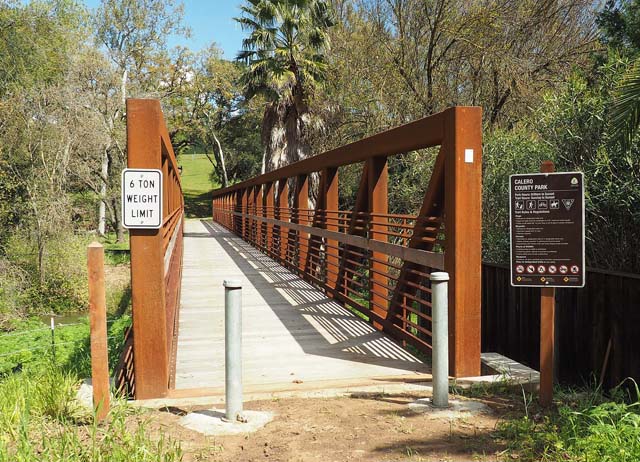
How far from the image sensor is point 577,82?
9117 millimetres

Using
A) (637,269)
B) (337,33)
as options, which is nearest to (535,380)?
(637,269)

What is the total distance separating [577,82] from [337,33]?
1118cm

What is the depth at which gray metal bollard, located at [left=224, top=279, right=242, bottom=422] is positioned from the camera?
3980mm

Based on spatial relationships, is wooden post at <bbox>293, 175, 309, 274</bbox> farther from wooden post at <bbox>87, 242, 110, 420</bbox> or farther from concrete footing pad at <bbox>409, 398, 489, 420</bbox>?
wooden post at <bbox>87, 242, 110, 420</bbox>

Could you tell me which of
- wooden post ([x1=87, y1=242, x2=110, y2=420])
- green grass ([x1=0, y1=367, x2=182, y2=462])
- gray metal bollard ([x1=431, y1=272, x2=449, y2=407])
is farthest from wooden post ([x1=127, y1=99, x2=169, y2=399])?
gray metal bollard ([x1=431, y1=272, x2=449, y2=407])

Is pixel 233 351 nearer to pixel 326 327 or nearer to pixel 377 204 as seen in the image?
pixel 326 327

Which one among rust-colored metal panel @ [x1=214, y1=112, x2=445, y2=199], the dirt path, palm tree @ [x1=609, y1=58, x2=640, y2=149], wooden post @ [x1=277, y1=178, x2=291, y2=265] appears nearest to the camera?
the dirt path

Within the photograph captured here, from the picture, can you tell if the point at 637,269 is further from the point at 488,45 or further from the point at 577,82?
the point at 488,45

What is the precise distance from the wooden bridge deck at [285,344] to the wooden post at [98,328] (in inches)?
39.9

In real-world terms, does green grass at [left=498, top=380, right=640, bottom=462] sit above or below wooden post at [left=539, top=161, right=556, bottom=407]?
below

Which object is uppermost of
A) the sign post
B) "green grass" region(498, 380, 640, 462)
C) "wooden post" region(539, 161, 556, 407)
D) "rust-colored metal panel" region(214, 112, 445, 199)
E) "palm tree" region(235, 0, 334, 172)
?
"palm tree" region(235, 0, 334, 172)

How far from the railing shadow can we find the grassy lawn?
180ft

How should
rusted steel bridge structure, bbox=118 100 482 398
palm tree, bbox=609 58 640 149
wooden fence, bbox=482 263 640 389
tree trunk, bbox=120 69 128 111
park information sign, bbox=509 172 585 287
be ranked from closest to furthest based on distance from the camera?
park information sign, bbox=509 172 585 287
rusted steel bridge structure, bbox=118 100 482 398
wooden fence, bbox=482 263 640 389
palm tree, bbox=609 58 640 149
tree trunk, bbox=120 69 128 111

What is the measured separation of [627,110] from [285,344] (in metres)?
4.57
